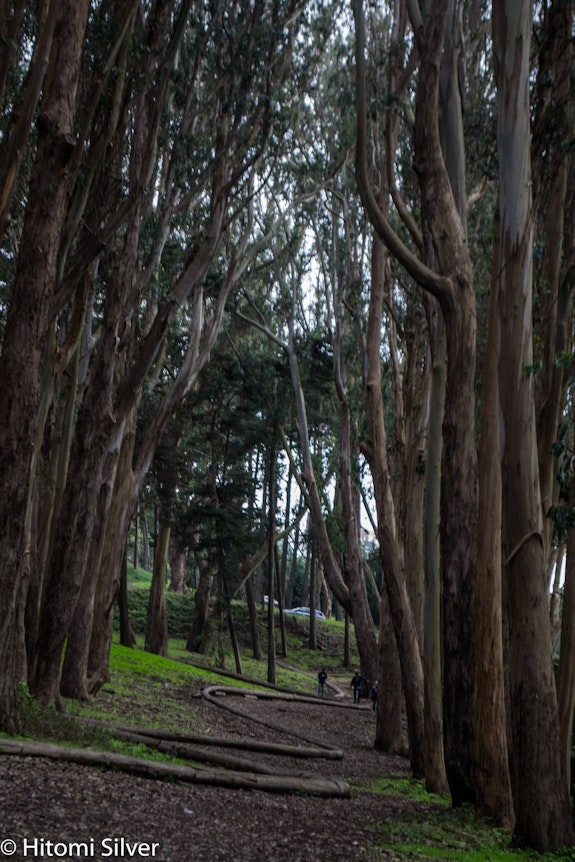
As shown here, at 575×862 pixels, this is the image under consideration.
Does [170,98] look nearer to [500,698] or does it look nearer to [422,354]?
[422,354]

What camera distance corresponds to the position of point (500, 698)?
8.56 meters

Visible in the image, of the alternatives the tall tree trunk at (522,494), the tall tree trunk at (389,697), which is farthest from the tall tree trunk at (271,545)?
the tall tree trunk at (522,494)

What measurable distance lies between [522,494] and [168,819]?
3727 millimetres

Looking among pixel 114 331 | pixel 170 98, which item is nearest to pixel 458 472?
pixel 114 331

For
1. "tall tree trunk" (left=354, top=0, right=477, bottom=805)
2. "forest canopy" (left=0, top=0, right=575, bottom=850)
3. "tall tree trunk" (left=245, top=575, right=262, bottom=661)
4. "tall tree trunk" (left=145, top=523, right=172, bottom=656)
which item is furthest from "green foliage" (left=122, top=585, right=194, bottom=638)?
"tall tree trunk" (left=354, top=0, right=477, bottom=805)

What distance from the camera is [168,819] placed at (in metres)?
6.38

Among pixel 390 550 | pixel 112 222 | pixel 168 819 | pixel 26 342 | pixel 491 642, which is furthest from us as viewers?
pixel 390 550

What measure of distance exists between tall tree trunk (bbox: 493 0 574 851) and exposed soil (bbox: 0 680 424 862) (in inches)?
53.4

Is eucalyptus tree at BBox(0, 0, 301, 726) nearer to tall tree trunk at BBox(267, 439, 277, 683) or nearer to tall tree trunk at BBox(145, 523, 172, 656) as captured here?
tall tree trunk at BBox(145, 523, 172, 656)

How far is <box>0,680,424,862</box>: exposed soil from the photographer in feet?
17.3

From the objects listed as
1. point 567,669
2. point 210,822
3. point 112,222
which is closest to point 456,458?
point 567,669

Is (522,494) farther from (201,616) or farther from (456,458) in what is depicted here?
(201,616)

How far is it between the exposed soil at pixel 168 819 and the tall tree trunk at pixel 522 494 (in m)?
1.36

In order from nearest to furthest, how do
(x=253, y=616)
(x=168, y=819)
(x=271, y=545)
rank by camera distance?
(x=168, y=819) < (x=271, y=545) < (x=253, y=616)
